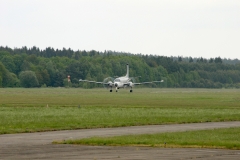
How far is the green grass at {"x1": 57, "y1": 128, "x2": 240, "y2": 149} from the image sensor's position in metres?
29.3

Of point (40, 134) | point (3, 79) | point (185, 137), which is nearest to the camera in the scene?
point (185, 137)

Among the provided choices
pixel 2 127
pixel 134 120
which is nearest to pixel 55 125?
pixel 2 127

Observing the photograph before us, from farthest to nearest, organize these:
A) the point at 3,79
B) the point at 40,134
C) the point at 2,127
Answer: the point at 3,79 < the point at 2,127 < the point at 40,134

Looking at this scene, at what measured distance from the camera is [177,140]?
31.1 metres

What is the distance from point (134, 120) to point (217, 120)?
5563mm

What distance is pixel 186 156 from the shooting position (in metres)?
25.1

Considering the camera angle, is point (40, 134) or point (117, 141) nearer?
point (117, 141)

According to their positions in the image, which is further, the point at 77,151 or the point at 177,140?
the point at 177,140

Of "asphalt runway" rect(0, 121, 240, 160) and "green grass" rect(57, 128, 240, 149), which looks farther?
"green grass" rect(57, 128, 240, 149)

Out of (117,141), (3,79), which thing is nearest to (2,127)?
(117,141)

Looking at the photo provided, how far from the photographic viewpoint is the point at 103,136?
1328 inches

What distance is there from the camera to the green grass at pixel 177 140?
29297 millimetres

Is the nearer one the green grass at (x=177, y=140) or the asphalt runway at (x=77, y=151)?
the asphalt runway at (x=77, y=151)

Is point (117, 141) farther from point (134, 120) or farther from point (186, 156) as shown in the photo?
point (134, 120)
